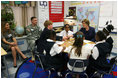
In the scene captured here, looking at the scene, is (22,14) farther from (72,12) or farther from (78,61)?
(78,61)

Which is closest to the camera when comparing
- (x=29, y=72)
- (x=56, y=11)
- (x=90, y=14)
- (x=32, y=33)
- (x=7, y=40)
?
(x=29, y=72)

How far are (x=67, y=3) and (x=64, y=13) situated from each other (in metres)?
0.45

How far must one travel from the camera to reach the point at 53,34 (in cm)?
205

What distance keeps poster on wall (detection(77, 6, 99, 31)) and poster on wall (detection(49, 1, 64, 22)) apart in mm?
718

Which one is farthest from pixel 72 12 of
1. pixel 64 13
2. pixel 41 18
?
pixel 41 18

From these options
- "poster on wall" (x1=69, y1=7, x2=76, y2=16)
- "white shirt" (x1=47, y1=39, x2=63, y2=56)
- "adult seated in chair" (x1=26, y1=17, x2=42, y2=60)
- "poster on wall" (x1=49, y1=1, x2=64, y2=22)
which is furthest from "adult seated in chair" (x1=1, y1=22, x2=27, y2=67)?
"poster on wall" (x1=69, y1=7, x2=76, y2=16)

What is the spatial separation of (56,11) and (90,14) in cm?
136

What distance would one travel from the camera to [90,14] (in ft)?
14.0

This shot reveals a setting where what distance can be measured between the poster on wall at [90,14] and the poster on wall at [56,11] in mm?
718

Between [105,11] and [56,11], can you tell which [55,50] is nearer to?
[105,11]

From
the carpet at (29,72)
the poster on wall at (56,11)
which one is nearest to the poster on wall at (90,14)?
the poster on wall at (56,11)

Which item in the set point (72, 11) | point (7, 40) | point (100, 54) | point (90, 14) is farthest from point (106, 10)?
point (7, 40)

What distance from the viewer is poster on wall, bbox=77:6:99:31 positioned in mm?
4114

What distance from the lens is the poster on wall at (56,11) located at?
4.43m
